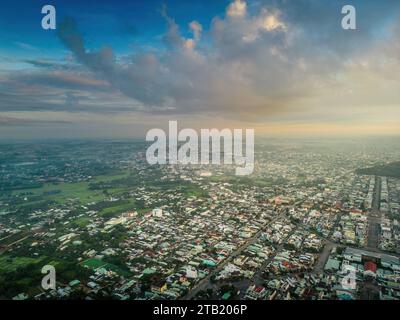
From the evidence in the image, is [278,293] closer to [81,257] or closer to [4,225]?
[81,257]

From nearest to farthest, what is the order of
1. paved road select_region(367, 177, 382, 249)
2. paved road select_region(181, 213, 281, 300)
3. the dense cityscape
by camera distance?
paved road select_region(181, 213, 281, 300)
the dense cityscape
paved road select_region(367, 177, 382, 249)

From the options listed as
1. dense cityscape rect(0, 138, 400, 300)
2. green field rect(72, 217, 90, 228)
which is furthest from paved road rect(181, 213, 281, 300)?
green field rect(72, 217, 90, 228)

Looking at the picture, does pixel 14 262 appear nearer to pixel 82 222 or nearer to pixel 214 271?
pixel 82 222

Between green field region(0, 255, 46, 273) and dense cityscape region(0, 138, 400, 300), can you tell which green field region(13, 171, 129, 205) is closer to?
dense cityscape region(0, 138, 400, 300)

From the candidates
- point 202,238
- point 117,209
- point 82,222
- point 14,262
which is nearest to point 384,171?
point 202,238

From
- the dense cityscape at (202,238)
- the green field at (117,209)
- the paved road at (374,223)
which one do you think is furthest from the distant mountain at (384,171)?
the green field at (117,209)

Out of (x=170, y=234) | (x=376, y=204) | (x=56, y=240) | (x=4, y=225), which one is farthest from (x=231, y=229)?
(x=4, y=225)

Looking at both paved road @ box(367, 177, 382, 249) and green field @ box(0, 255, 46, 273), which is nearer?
green field @ box(0, 255, 46, 273)
